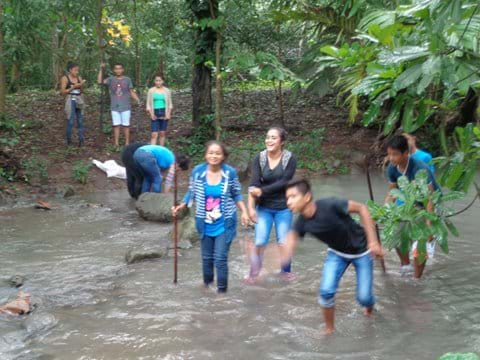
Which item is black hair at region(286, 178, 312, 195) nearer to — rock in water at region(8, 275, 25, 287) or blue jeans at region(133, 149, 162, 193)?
rock in water at region(8, 275, 25, 287)

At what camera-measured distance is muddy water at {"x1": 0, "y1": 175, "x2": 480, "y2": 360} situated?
5133 mm

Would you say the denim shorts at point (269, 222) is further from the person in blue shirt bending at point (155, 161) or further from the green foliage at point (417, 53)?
the person in blue shirt bending at point (155, 161)

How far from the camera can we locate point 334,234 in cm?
504

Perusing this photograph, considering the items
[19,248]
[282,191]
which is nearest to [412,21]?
[282,191]

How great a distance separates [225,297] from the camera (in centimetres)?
634

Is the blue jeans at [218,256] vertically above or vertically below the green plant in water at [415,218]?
below

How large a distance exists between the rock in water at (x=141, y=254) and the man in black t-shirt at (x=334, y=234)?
2.92m

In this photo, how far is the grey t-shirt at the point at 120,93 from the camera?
13.0 metres

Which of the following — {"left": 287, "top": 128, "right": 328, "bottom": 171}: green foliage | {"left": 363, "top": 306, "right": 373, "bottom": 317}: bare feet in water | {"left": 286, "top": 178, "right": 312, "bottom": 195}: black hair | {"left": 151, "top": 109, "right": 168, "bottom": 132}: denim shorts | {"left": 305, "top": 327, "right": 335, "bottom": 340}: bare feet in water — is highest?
{"left": 151, "top": 109, "right": 168, "bottom": 132}: denim shorts

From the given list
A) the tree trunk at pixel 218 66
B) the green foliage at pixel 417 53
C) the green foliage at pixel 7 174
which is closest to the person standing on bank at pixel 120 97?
the tree trunk at pixel 218 66

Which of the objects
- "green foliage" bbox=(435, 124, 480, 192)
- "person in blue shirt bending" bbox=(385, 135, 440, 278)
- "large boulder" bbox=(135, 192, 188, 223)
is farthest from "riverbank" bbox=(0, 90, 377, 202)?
"green foliage" bbox=(435, 124, 480, 192)

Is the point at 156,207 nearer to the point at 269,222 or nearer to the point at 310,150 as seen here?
the point at 269,222

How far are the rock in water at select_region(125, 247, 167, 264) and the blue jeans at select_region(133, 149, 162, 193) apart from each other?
2.18 metres

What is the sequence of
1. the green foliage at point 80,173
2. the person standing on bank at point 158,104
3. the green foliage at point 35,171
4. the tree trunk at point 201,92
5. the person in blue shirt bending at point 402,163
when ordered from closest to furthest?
the person in blue shirt bending at point 402,163 < the green foliage at point 35,171 < the green foliage at point 80,173 < the person standing on bank at point 158,104 < the tree trunk at point 201,92
